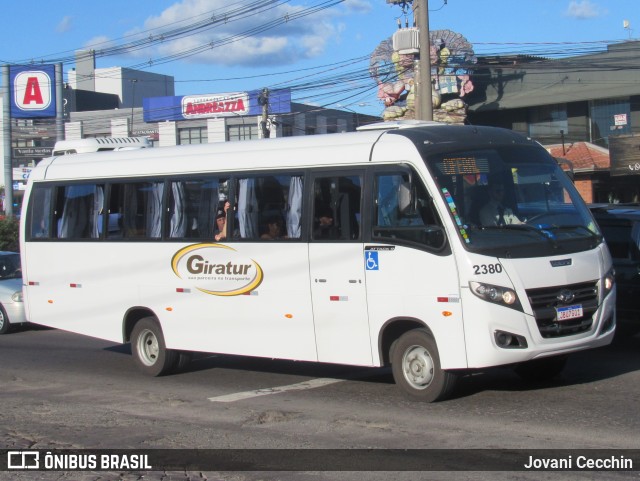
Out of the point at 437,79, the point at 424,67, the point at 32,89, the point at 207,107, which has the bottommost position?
the point at 424,67

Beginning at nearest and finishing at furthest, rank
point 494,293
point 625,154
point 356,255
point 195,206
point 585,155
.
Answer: point 494,293, point 356,255, point 195,206, point 625,154, point 585,155

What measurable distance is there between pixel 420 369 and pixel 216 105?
162 ft

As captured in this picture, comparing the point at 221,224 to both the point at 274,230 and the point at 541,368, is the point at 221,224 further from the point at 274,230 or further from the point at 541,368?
the point at 541,368

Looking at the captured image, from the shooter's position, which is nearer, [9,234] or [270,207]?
[270,207]

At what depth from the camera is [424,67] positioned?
59.9 ft

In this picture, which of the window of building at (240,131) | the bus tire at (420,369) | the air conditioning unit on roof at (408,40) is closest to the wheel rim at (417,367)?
the bus tire at (420,369)

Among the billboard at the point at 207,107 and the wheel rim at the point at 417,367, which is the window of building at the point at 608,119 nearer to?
the billboard at the point at 207,107

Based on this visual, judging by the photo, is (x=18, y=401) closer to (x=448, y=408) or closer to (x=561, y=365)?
(x=448, y=408)

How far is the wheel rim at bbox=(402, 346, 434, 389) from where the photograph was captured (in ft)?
30.3

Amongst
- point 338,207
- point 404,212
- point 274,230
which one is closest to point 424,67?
point 274,230

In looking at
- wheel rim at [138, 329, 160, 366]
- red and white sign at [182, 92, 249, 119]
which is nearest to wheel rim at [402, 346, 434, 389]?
wheel rim at [138, 329, 160, 366]

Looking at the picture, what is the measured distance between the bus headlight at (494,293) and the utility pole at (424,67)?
9830 mm

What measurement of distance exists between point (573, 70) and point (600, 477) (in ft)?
98.1

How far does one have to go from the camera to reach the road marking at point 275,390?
401 inches
